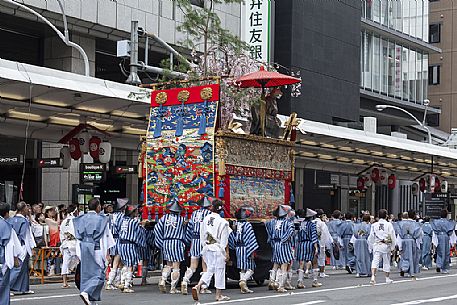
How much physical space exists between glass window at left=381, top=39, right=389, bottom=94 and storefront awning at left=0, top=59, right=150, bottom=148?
106 ft

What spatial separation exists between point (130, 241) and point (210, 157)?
2523mm

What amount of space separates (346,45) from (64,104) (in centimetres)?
2899

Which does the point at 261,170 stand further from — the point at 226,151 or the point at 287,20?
the point at 287,20

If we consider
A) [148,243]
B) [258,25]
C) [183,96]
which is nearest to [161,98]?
[183,96]

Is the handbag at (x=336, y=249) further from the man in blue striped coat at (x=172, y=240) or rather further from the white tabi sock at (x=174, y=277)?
the white tabi sock at (x=174, y=277)

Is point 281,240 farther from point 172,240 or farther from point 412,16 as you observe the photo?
point 412,16

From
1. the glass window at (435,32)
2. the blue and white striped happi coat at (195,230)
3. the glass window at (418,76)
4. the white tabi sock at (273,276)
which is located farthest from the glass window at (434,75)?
the blue and white striped happi coat at (195,230)

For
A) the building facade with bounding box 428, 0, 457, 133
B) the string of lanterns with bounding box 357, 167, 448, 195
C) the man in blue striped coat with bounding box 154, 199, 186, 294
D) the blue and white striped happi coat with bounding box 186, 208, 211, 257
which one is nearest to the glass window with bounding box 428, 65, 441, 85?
the building facade with bounding box 428, 0, 457, 133

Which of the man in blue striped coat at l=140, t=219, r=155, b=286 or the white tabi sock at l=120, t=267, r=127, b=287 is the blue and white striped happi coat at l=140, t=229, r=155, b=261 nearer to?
the man in blue striped coat at l=140, t=219, r=155, b=286

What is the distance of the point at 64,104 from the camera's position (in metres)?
24.7

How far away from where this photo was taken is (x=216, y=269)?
57.0 feet

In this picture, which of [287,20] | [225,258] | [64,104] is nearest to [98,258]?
[225,258]

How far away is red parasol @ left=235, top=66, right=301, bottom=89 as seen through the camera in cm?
2108

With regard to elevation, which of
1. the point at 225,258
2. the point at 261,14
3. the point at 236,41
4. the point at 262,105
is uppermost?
the point at 261,14
